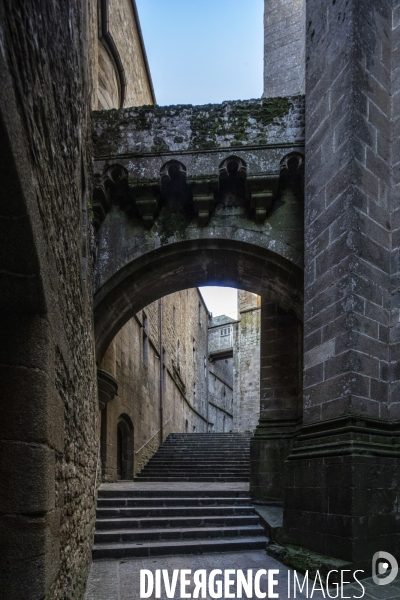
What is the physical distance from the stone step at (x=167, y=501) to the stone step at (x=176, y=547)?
1113mm

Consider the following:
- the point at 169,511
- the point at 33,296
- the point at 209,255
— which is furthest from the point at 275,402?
the point at 33,296

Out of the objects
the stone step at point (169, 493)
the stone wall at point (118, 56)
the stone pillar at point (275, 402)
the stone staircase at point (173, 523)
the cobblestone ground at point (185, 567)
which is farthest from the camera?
the stone wall at point (118, 56)

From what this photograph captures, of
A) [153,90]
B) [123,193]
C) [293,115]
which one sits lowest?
[123,193]

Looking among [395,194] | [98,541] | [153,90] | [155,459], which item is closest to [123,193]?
[395,194]

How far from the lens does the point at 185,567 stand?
4656mm

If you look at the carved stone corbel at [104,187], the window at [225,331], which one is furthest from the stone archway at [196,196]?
the window at [225,331]

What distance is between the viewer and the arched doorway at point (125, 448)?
10.4 metres

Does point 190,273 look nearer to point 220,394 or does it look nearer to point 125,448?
point 125,448

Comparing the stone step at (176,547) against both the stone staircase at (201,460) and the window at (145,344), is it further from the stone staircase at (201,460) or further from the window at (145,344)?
the window at (145,344)

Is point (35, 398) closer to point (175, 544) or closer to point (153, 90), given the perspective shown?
point (175, 544)

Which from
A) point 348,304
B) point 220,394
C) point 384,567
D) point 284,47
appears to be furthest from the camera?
point 220,394

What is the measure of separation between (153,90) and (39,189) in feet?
45.9

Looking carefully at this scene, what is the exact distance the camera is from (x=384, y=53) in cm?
518

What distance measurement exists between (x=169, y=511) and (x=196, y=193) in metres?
4.04
